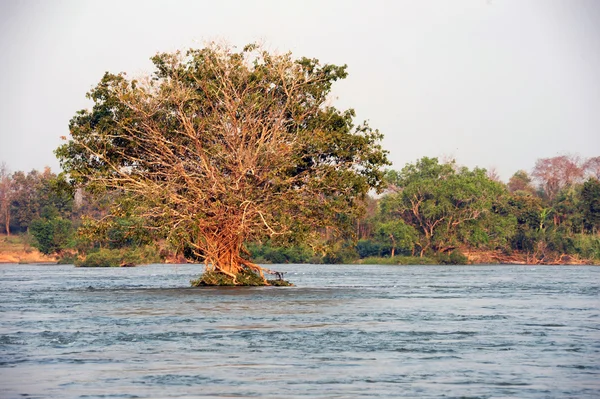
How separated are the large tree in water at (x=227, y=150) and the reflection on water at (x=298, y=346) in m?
4.40

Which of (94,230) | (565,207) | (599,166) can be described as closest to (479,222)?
(565,207)

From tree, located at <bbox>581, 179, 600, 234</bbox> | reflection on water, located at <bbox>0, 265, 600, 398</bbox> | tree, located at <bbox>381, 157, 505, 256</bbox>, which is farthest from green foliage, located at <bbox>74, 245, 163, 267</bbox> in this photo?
tree, located at <bbox>581, 179, 600, 234</bbox>

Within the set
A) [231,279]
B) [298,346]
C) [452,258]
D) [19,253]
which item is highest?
[452,258]

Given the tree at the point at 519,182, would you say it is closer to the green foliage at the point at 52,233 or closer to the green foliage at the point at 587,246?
the green foliage at the point at 587,246

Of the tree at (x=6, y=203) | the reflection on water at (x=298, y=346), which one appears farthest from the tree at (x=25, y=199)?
the reflection on water at (x=298, y=346)

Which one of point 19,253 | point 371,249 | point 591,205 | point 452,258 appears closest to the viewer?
point 452,258

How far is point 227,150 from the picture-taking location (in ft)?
139

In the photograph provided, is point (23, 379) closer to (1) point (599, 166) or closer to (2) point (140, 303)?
(2) point (140, 303)

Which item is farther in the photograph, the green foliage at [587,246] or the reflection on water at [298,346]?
the green foliage at [587,246]

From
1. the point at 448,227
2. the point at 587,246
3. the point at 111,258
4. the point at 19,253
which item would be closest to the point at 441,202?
the point at 448,227

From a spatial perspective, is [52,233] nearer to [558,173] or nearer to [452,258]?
[452,258]

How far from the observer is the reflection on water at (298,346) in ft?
52.6

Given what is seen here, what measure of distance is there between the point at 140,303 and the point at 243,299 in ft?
13.9

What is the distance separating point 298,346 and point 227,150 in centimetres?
2146
